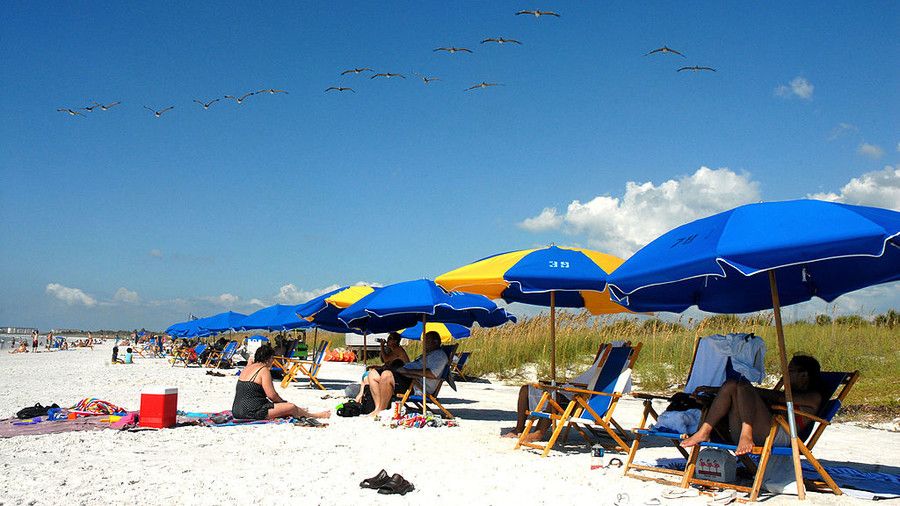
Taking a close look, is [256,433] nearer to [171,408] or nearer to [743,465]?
[171,408]

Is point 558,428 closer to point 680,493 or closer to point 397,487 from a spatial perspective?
point 680,493

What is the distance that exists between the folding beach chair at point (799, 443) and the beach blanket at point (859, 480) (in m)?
0.16

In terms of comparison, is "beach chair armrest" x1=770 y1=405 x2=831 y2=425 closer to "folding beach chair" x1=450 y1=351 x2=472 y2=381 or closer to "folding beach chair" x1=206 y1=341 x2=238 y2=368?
"folding beach chair" x1=450 y1=351 x2=472 y2=381

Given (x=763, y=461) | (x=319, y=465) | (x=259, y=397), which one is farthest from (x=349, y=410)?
(x=763, y=461)

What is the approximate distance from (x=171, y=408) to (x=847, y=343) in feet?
39.6

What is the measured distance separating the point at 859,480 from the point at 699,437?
1450 mm

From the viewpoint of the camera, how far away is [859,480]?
5.41m

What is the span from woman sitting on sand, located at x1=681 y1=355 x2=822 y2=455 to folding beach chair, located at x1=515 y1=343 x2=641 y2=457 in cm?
129

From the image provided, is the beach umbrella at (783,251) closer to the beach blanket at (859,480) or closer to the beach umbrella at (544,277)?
the beach blanket at (859,480)

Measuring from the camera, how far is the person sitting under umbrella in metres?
9.34

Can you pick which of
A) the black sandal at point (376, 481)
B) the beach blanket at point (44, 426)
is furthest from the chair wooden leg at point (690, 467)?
the beach blanket at point (44, 426)

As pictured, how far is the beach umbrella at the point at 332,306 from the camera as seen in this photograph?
1319cm

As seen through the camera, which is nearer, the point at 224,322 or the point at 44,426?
the point at 44,426

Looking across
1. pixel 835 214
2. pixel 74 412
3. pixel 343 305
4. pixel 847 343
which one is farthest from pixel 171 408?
pixel 847 343
